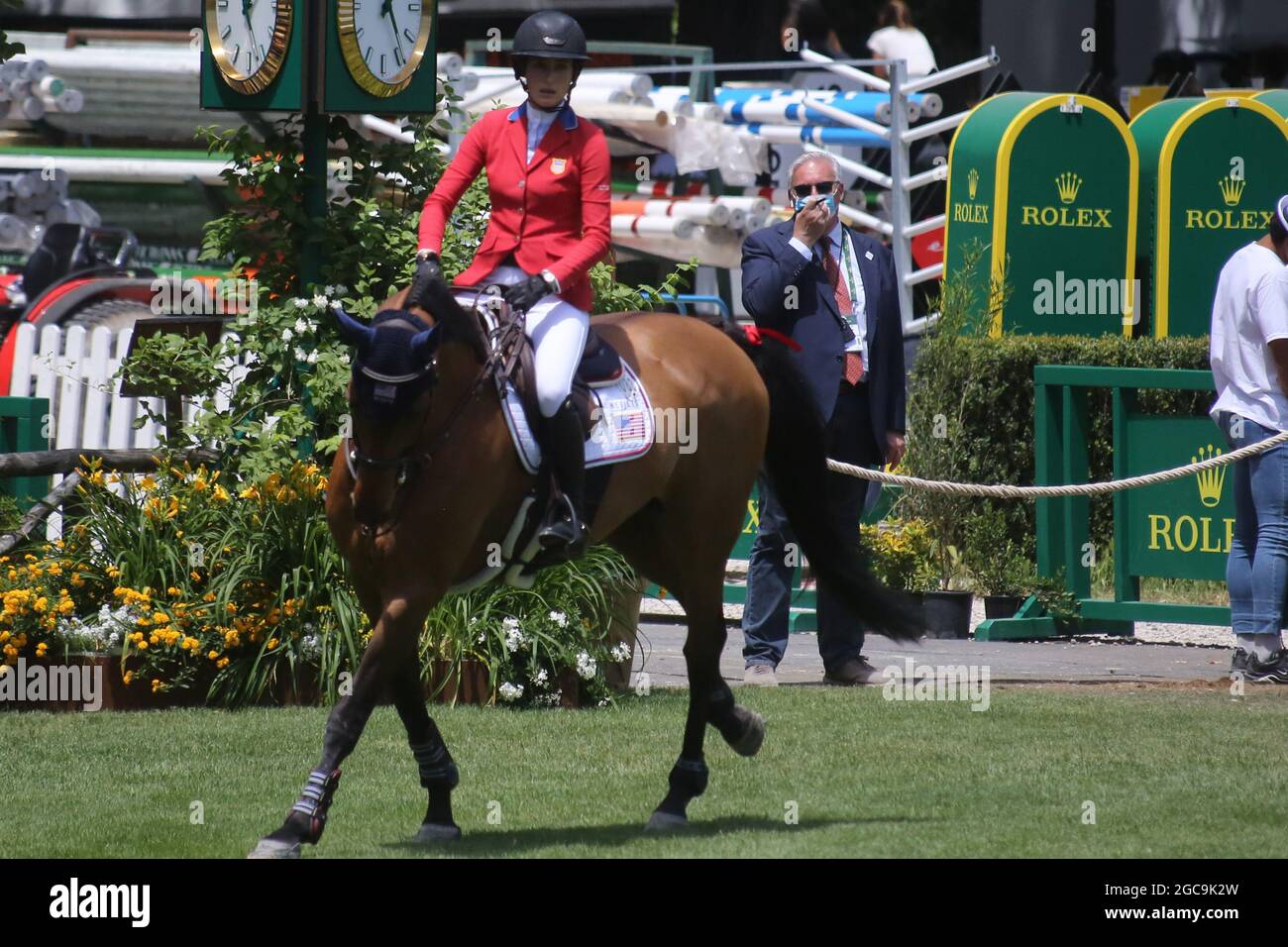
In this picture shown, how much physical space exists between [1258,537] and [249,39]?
5.30 metres

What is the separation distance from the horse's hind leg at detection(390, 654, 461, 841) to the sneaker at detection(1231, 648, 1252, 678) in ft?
15.5

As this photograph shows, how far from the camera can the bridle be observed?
250 inches

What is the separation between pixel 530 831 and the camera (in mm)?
7016

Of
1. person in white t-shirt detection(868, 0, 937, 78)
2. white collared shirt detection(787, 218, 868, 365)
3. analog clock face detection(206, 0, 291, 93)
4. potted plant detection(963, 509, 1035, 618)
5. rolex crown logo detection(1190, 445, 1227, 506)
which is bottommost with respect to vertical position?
potted plant detection(963, 509, 1035, 618)

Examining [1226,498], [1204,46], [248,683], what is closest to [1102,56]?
[1204,46]

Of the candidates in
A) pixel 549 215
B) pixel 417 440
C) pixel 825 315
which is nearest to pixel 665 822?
pixel 417 440

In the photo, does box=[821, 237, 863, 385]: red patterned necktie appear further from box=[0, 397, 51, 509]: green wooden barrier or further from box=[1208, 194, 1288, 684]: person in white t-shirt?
box=[0, 397, 51, 509]: green wooden barrier

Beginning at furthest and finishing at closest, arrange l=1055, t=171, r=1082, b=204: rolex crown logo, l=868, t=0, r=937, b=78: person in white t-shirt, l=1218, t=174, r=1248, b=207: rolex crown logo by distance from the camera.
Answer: l=868, t=0, r=937, b=78: person in white t-shirt
l=1218, t=174, r=1248, b=207: rolex crown logo
l=1055, t=171, r=1082, b=204: rolex crown logo

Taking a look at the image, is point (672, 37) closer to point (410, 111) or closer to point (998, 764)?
point (410, 111)

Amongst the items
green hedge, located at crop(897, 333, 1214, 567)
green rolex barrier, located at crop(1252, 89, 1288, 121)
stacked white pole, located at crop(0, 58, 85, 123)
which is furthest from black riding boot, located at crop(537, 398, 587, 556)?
stacked white pole, located at crop(0, 58, 85, 123)

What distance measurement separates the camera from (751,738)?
297 inches

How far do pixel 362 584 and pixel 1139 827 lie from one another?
8.68ft

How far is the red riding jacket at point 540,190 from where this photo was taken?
282 inches

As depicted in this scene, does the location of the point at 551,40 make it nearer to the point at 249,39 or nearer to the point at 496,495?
the point at 496,495
